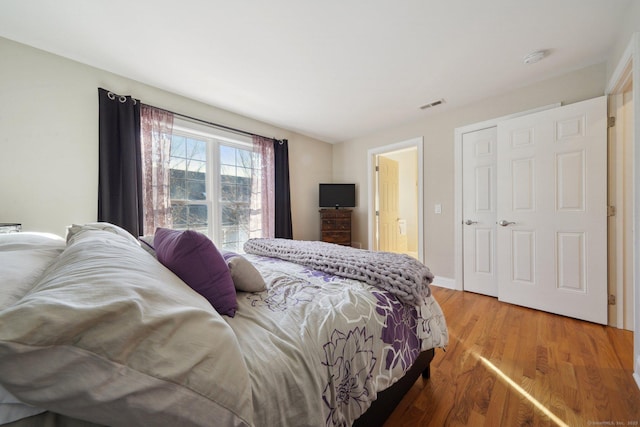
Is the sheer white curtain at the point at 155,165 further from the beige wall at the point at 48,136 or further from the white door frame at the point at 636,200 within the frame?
the white door frame at the point at 636,200

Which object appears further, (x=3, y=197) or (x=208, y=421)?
(x=3, y=197)

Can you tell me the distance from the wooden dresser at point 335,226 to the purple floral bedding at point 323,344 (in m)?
2.74

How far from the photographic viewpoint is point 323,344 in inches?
31.9

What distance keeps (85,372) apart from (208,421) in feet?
0.77

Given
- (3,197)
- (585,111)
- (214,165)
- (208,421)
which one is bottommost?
(208,421)

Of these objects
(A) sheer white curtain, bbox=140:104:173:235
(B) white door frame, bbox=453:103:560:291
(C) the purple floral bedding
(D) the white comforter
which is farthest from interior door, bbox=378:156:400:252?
(D) the white comforter

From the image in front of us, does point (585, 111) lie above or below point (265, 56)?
below

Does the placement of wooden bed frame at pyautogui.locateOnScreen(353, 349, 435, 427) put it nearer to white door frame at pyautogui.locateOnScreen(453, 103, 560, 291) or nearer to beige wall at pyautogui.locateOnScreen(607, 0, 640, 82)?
white door frame at pyautogui.locateOnScreen(453, 103, 560, 291)

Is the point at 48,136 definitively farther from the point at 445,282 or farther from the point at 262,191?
the point at 445,282

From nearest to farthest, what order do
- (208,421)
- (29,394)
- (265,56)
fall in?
(29,394), (208,421), (265,56)

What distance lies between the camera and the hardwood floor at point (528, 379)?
1.19 metres

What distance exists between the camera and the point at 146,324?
1.47 ft

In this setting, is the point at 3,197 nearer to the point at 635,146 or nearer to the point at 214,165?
the point at 214,165

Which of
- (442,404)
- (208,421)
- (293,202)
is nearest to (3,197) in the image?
(208,421)
